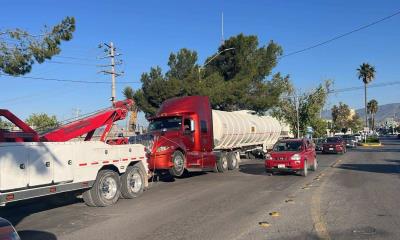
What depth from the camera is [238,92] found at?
4238 centimetres

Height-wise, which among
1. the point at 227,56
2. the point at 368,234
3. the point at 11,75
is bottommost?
the point at 368,234

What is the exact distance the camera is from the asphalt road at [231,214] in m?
8.66

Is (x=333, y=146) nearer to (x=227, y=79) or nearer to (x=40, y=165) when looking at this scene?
(x=227, y=79)

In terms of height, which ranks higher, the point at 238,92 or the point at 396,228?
the point at 238,92

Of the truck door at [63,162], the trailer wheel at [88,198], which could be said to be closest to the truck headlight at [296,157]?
the trailer wheel at [88,198]

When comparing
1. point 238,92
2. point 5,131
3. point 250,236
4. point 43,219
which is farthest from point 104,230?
point 238,92

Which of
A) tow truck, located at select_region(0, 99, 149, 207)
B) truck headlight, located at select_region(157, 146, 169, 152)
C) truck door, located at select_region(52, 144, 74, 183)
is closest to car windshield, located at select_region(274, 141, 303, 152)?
truck headlight, located at select_region(157, 146, 169, 152)

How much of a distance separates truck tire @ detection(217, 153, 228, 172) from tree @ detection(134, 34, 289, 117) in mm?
15698

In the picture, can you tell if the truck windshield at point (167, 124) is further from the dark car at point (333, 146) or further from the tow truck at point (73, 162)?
the dark car at point (333, 146)

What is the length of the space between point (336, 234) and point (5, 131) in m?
7.52

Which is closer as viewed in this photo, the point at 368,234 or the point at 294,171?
the point at 368,234

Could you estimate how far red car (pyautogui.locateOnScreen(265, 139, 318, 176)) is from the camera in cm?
1942

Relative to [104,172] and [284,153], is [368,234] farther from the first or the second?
[284,153]

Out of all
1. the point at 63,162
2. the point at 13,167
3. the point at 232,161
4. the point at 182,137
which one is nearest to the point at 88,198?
the point at 63,162
